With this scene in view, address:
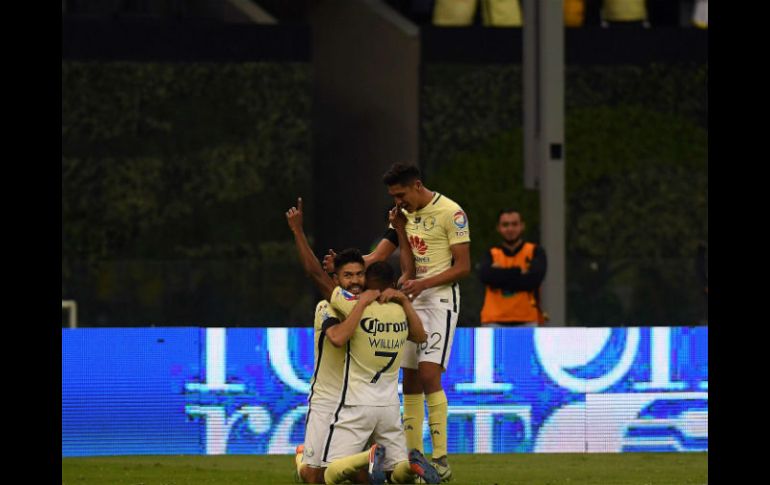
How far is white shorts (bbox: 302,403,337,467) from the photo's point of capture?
11000mm

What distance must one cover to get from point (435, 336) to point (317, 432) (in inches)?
41.3

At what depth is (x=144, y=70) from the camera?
76.9 ft

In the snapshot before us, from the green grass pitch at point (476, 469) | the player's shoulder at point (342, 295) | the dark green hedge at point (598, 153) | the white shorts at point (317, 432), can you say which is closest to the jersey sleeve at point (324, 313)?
the player's shoulder at point (342, 295)

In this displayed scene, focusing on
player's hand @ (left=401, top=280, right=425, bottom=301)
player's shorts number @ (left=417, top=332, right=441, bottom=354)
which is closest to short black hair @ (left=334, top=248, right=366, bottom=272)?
player's hand @ (left=401, top=280, right=425, bottom=301)

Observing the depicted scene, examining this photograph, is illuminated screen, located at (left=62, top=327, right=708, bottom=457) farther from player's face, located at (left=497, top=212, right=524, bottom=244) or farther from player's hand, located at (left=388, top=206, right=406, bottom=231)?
player's hand, located at (left=388, top=206, right=406, bottom=231)

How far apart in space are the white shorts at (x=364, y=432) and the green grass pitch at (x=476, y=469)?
1.96 ft

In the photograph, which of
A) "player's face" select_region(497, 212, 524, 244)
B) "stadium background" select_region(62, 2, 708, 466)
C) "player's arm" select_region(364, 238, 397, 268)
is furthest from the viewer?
"stadium background" select_region(62, 2, 708, 466)

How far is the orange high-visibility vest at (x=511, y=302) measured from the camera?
1460 cm

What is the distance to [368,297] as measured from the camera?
1060 centimetres

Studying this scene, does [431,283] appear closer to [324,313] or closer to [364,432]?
[324,313]

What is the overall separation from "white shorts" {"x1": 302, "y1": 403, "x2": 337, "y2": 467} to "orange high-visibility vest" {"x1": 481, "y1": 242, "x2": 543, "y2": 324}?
3.78 metres

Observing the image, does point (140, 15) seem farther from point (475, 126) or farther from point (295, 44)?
point (475, 126)

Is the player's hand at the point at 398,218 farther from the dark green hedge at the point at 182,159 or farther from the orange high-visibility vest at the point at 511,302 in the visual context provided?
the dark green hedge at the point at 182,159

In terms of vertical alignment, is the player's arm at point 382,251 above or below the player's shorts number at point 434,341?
above
